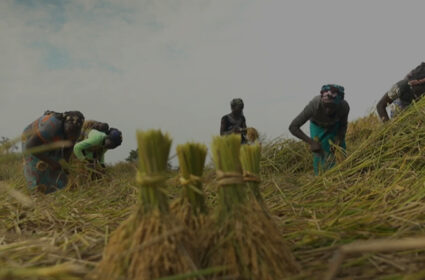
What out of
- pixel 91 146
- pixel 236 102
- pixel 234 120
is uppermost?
pixel 236 102

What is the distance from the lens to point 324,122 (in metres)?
3.95

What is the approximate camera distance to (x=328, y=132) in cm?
404

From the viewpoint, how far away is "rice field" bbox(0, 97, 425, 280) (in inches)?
44.6

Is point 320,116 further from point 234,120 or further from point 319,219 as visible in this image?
point 319,219

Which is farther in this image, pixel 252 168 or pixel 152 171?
pixel 252 168

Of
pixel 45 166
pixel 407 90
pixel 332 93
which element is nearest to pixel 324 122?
pixel 332 93

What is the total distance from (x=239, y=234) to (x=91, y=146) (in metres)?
4.26

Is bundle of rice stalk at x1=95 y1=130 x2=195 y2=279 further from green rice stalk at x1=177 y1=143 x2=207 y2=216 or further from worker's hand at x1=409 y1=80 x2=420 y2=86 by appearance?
worker's hand at x1=409 y1=80 x2=420 y2=86

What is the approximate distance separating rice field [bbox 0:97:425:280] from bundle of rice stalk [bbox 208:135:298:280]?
48 mm

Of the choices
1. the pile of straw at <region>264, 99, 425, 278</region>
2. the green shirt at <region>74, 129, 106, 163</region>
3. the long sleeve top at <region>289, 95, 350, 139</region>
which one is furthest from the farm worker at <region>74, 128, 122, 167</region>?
the pile of straw at <region>264, 99, 425, 278</region>

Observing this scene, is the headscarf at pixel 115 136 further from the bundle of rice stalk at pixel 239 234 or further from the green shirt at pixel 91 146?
the bundle of rice stalk at pixel 239 234

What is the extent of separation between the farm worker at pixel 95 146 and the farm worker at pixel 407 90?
3.55 m

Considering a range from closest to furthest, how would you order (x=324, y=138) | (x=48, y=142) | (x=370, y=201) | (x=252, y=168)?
(x=252, y=168) < (x=370, y=201) < (x=48, y=142) < (x=324, y=138)

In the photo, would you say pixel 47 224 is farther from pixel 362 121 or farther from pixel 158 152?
pixel 362 121
